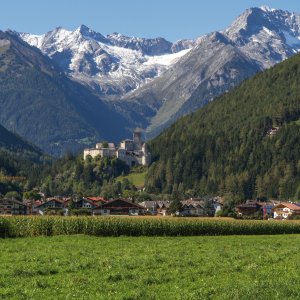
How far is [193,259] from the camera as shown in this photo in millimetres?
44719

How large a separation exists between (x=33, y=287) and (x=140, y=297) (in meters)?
5.49

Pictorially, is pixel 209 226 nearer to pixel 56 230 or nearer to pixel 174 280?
pixel 56 230

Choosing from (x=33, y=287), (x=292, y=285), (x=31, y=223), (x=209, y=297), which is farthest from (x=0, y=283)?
(x=31, y=223)

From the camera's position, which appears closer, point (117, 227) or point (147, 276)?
point (147, 276)

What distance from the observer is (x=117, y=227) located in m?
86.5

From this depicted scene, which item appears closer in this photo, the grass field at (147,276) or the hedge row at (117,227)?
the grass field at (147,276)

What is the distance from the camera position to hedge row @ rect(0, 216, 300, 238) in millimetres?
80375

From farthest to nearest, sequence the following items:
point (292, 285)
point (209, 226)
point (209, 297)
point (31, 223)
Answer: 1. point (209, 226)
2. point (31, 223)
3. point (292, 285)
4. point (209, 297)

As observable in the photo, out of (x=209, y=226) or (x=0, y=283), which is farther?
(x=209, y=226)

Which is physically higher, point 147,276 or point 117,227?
point 117,227

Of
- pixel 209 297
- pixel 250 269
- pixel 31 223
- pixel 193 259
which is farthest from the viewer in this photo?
pixel 31 223

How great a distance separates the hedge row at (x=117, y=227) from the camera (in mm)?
80375

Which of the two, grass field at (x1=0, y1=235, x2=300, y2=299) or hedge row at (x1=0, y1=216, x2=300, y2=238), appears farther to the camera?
hedge row at (x1=0, y1=216, x2=300, y2=238)

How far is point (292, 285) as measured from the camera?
31453 mm
